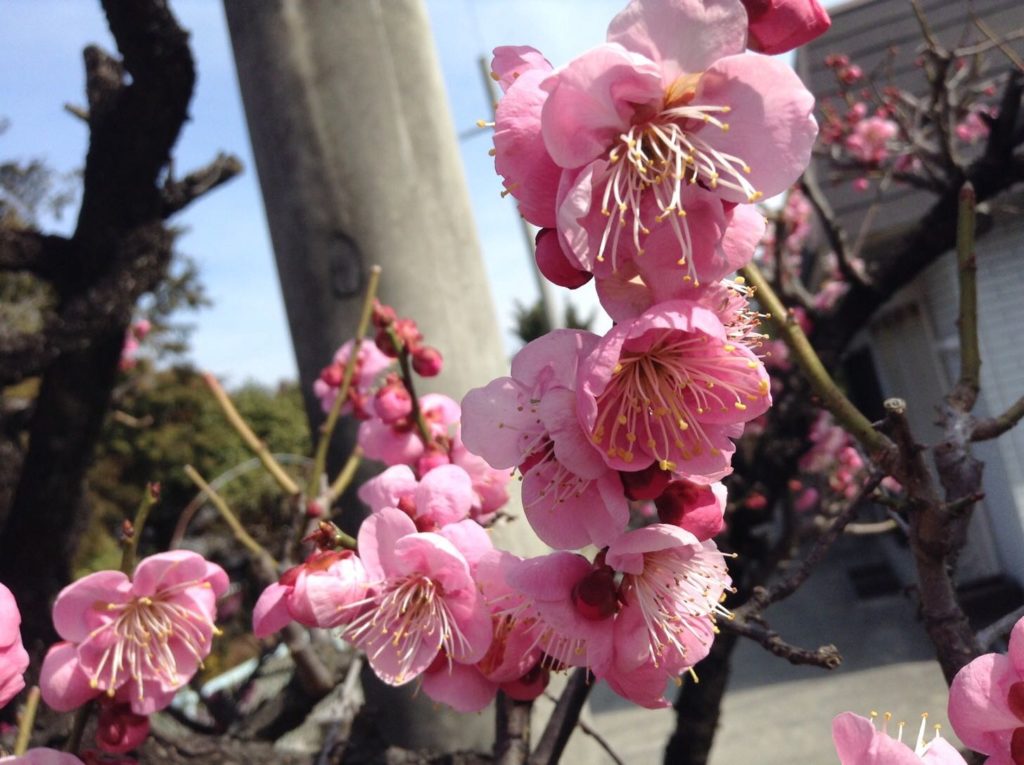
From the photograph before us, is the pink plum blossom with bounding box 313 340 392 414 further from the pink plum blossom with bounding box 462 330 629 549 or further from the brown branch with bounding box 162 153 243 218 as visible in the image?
the brown branch with bounding box 162 153 243 218

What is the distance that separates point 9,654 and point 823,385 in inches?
30.1

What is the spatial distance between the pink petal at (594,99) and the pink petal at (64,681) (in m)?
0.79

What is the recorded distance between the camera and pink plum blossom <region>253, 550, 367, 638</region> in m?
0.79

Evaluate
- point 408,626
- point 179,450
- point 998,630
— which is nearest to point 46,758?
point 408,626

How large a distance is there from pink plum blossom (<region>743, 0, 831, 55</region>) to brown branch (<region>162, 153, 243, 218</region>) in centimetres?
217

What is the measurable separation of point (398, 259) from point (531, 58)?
1342 millimetres

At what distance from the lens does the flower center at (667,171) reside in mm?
493

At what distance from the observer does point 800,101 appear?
1.62 feet

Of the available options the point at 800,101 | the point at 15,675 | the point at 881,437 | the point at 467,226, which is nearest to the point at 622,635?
the point at 881,437

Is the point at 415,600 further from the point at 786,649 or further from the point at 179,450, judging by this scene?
the point at 179,450

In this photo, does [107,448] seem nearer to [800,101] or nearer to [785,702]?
[785,702]

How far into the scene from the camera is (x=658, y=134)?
515mm

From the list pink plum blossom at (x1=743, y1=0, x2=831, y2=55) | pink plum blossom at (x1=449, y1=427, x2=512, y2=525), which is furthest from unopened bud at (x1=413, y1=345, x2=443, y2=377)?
pink plum blossom at (x1=743, y1=0, x2=831, y2=55)

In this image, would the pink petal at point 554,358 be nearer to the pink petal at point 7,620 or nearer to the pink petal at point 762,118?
the pink petal at point 762,118
